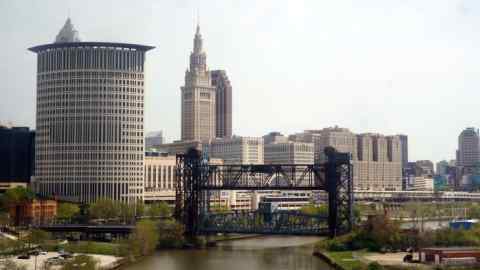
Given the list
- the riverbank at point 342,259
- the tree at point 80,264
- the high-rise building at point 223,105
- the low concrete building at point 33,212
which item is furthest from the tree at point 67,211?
the high-rise building at point 223,105

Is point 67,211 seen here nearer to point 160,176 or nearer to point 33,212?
point 33,212

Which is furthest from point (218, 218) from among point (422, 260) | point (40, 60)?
point (40, 60)

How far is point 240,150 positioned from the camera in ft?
517

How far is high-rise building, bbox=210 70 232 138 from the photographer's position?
7136 inches

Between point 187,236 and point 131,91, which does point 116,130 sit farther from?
point 187,236

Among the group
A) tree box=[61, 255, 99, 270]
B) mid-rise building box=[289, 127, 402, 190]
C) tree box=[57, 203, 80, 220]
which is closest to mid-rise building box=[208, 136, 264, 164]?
mid-rise building box=[289, 127, 402, 190]

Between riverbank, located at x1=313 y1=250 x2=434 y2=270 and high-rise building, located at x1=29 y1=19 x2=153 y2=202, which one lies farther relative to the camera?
high-rise building, located at x1=29 y1=19 x2=153 y2=202

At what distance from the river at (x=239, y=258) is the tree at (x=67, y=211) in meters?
18.6

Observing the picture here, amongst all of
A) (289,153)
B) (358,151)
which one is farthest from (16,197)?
(358,151)

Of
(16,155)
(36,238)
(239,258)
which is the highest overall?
(16,155)

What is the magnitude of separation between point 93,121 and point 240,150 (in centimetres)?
5763

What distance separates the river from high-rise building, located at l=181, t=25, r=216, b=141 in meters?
95.1

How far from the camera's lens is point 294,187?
232 ft

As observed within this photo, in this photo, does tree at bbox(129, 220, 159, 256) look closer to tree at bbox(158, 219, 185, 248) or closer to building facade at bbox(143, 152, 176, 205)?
tree at bbox(158, 219, 185, 248)
